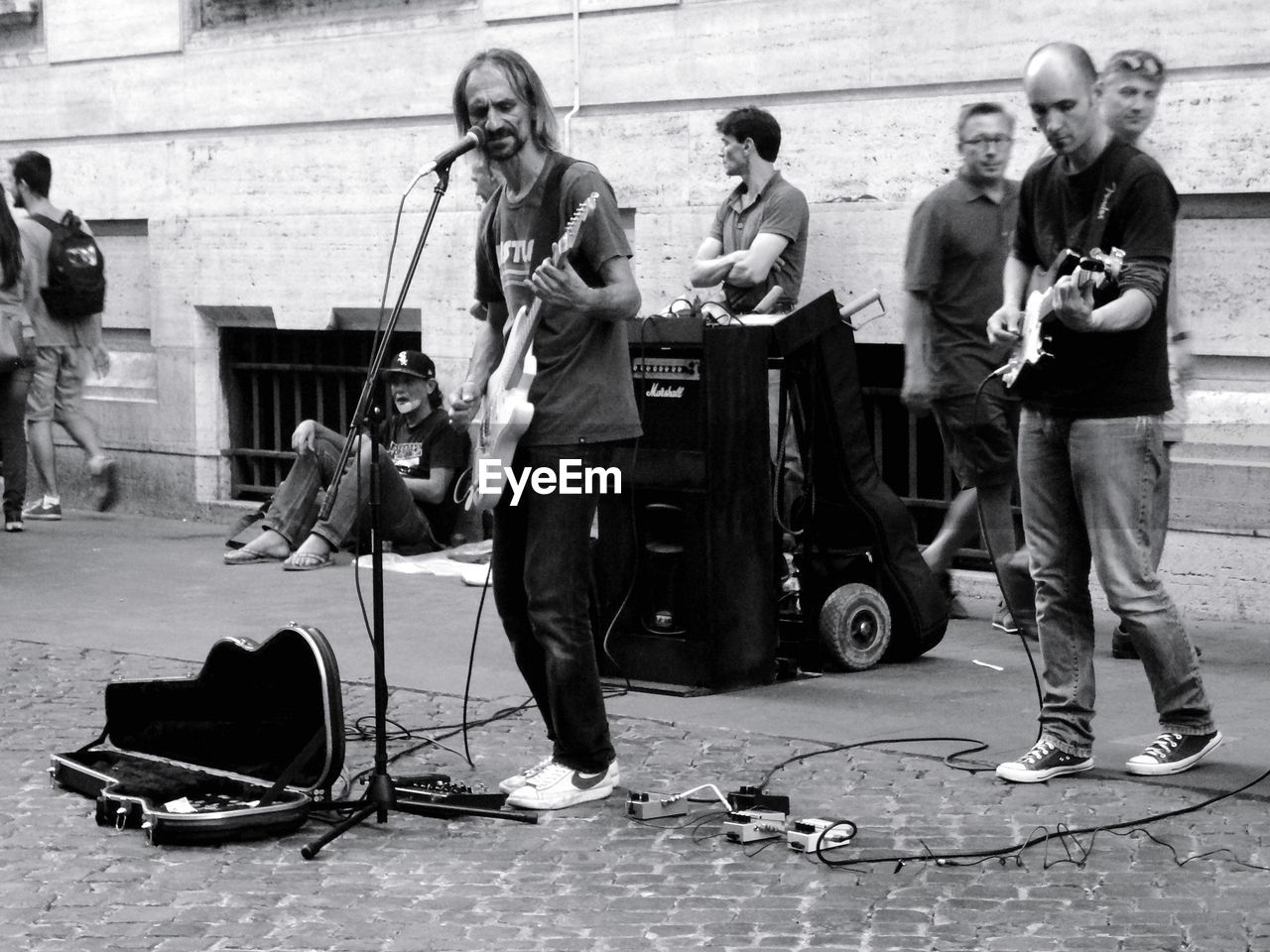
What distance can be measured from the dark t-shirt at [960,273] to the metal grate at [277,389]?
4555 mm

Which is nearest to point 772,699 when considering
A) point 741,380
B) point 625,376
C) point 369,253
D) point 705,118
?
point 741,380

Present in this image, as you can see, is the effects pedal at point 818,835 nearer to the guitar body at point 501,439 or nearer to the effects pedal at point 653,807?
the effects pedal at point 653,807

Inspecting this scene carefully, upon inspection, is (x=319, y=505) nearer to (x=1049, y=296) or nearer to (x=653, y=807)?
(x=653, y=807)

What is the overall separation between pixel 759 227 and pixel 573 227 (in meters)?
3.67

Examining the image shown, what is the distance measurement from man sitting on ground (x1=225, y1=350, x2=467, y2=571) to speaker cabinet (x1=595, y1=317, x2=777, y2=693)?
3.13 m

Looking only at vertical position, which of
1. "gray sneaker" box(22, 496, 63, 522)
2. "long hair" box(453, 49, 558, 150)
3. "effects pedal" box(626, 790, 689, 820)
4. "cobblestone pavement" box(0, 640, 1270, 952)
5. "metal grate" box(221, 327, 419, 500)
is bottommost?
"cobblestone pavement" box(0, 640, 1270, 952)

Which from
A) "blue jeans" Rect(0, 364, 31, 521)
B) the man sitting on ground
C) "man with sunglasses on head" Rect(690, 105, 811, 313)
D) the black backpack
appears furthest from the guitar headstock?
the black backpack

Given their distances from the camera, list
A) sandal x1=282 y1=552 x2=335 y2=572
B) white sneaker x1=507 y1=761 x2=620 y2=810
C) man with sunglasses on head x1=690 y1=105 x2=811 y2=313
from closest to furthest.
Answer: white sneaker x1=507 y1=761 x2=620 y2=810, man with sunglasses on head x1=690 y1=105 x2=811 y2=313, sandal x1=282 y1=552 x2=335 y2=572

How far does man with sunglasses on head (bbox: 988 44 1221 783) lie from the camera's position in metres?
5.36

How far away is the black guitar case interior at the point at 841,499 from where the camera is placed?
23.6 ft

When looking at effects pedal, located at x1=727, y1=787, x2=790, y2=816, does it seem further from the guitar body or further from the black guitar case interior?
the black guitar case interior

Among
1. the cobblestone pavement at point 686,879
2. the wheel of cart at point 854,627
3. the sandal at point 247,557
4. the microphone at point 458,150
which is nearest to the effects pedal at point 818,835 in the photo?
the cobblestone pavement at point 686,879

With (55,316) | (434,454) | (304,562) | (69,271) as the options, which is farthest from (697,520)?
(55,316)

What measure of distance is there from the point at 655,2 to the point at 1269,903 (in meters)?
6.39
